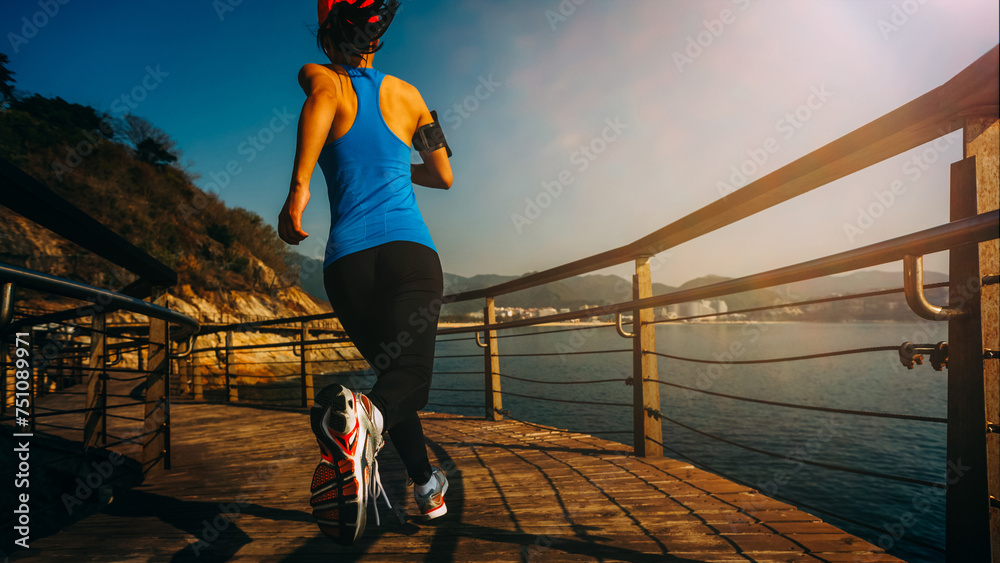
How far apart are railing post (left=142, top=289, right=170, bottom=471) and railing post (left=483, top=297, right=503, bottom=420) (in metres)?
2.10

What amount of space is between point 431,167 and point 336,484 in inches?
43.4

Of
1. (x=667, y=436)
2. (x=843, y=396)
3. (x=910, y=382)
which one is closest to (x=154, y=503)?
(x=667, y=436)

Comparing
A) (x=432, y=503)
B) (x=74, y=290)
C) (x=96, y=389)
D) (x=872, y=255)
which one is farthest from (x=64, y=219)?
(x=872, y=255)

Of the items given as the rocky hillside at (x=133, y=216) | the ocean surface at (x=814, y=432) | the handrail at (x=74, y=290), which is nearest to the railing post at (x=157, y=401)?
the handrail at (x=74, y=290)

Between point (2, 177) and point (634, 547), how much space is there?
2238mm

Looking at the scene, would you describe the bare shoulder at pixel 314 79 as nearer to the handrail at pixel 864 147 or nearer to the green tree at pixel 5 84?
the handrail at pixel 864 147

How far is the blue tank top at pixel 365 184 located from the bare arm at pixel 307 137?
0.30ft

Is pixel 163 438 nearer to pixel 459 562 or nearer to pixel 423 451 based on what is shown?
pixel 423 451

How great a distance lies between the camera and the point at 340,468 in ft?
3.49

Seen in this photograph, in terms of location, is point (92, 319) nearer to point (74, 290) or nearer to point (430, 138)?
point (74, 290)

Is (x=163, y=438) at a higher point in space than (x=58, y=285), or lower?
lower

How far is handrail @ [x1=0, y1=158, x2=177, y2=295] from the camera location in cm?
147

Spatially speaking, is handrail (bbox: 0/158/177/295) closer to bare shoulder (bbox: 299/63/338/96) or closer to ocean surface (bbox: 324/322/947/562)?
bare shoulder (bbox: 299/63/338/96)

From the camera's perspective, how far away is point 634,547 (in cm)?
146
